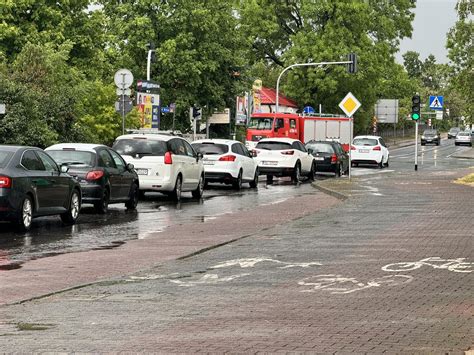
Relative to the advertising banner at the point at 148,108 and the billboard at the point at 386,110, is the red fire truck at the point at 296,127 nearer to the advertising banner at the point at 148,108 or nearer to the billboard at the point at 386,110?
the advertising banner at the point at 148,108

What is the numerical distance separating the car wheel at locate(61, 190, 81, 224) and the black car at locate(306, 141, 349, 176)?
82.7 feet

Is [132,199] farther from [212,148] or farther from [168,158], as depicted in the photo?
[212,148]

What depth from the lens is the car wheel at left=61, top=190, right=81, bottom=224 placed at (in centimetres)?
1998

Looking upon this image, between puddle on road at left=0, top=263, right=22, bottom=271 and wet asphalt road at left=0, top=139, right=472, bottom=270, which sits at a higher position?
puddle on road at left=0, top=263, right=22, bottom=271

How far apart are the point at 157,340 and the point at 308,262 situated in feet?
18.8

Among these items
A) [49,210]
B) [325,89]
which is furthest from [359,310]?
[325,89]

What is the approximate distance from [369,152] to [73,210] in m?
38.1

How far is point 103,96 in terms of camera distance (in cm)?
4194

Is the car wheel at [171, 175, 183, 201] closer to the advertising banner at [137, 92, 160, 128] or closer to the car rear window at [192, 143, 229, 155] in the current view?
the car rear window at [192, 143, 229, 155]

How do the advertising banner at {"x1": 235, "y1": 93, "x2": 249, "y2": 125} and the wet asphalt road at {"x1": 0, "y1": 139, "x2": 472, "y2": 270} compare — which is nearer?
the wet asphalt road at {"x1": 0, "y1": 139, "x2": 472, "y2": 270}

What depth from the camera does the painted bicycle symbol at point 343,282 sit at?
11254mm

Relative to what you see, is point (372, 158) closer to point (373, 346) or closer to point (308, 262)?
point (308, 262)

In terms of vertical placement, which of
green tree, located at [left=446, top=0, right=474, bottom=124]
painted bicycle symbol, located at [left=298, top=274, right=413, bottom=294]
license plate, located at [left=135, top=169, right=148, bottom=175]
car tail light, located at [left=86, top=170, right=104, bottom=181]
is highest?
green tree, located at [left=446, top=0, right=474, bottom=124]

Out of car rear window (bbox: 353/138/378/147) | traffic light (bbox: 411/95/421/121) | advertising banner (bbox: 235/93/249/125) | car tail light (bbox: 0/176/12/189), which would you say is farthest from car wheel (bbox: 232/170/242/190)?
advertising banner (bbox: 235/93/249/125)
